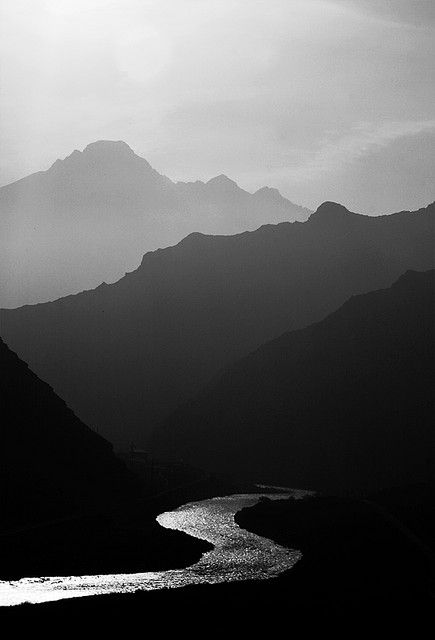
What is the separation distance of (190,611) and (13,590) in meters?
20.0

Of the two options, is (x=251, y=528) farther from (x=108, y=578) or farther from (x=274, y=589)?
(x=274, y=589)

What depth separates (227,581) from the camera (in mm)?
72812

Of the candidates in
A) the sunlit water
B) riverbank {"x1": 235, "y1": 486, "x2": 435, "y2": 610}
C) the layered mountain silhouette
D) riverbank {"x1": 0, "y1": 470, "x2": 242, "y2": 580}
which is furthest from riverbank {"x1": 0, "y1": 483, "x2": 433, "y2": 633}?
the layered mountain silhouette

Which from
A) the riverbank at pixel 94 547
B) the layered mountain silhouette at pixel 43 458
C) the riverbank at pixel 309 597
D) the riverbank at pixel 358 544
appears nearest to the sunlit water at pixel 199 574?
the riverbank at pixel 94 547

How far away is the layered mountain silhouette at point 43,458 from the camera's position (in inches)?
4144

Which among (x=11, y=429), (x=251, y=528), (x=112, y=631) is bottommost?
(x=251, y=528)

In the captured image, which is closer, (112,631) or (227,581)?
(112,631)

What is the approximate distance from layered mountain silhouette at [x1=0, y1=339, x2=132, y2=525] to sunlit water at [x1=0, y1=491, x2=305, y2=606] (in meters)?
15.0

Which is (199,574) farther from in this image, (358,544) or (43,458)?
(43,458)

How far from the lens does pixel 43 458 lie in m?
118

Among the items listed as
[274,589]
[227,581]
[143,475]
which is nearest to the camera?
[274,589]

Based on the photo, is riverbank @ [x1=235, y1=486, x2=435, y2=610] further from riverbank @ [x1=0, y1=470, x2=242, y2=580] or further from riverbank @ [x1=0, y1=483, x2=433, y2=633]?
riverbank @ [x1=0, y1=470, x2=242, y2=580]

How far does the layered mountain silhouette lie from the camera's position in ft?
345

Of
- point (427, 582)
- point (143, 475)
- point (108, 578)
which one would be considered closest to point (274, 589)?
point (427, 582)
